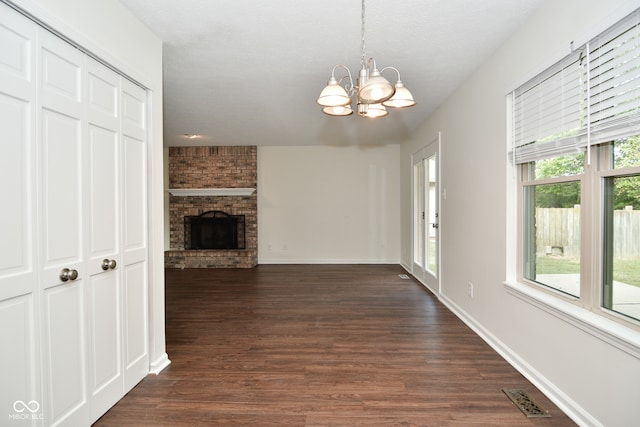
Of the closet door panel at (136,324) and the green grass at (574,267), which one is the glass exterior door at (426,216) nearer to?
the green grass at (574,267)

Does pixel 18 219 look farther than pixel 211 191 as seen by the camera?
No

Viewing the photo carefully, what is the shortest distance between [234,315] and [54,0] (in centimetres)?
312

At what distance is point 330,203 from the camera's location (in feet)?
23.8

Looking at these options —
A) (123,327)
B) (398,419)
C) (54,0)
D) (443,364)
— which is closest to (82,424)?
(123,327)

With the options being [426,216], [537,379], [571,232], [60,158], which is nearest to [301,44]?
[60,158]

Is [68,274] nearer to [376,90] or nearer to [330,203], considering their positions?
[376,90]

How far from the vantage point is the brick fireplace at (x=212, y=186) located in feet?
23.6

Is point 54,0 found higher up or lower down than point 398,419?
higher up

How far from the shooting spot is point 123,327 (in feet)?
7.11

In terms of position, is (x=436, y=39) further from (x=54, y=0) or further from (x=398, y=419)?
(x=398, y=419)

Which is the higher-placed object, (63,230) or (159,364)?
(63,230)

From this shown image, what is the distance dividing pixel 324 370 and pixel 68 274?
176cm

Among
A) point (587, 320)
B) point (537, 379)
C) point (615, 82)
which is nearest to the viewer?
point (615, 82)

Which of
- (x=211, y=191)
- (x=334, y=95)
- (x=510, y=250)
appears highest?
(x=334, y=95)
